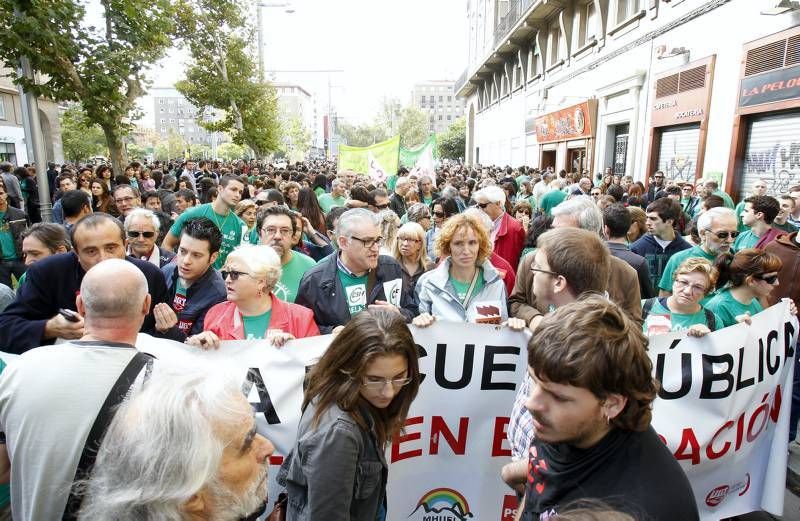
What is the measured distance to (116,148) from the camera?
10125mm

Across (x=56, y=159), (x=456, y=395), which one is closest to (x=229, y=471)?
(x=456, y=395)

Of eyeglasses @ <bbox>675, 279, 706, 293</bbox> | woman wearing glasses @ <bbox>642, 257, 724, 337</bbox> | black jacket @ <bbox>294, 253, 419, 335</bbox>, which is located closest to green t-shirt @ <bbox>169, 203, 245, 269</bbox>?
black jacket @ <bbox>294, 253, 419, 335</bbox>

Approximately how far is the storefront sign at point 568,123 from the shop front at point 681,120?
4489 millimetres

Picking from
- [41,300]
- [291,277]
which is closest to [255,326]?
[291,277]

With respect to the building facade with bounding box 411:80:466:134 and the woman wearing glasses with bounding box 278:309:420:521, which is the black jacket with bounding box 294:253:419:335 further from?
the building facade with bounding box 411:80:466:134

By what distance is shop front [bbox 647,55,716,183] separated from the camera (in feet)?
39.3

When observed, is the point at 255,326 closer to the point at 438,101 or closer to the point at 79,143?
the point at 79,143

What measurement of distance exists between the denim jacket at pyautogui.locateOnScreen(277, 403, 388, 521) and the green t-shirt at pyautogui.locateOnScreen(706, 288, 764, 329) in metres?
2.88

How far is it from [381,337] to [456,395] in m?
1.22

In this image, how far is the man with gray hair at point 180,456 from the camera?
1.19 m

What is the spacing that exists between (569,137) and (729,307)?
19189mm

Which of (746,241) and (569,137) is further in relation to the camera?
(569,137)

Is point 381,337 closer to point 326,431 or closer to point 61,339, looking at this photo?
point 326,431

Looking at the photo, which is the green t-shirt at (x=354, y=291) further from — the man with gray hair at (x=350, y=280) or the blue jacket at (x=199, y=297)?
the blue jacket at (x=199, y=297)
